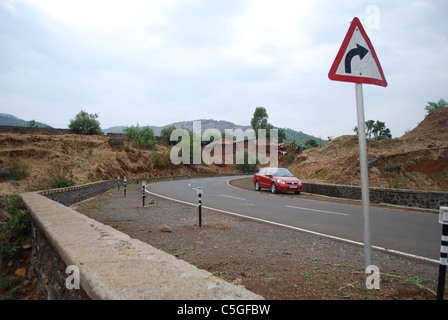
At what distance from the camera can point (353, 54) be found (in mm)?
4211

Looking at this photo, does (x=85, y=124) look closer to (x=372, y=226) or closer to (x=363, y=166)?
(x=372, y=226)

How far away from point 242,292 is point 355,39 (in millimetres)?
3634

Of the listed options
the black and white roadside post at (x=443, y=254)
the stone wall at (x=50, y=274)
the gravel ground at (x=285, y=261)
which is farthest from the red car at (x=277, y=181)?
the black and white roadside post at (x=443, y=254)

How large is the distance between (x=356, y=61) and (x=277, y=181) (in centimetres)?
1585

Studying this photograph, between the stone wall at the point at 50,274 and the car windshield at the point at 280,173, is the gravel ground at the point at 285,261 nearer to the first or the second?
the stone wall at the point at 50,274

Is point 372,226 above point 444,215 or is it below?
below

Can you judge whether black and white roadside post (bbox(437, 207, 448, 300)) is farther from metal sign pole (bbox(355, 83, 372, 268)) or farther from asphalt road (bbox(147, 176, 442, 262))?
asphalt road (bbox(147, 176, 442, 262))

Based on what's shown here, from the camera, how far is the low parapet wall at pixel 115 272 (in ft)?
7.89

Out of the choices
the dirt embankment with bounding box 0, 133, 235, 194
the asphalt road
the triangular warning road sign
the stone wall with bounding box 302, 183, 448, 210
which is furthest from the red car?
the triangular warning road sign

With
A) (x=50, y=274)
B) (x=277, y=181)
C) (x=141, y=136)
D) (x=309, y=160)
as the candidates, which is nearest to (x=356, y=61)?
(x=50, y=274)

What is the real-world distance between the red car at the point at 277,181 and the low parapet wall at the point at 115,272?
1546cm
